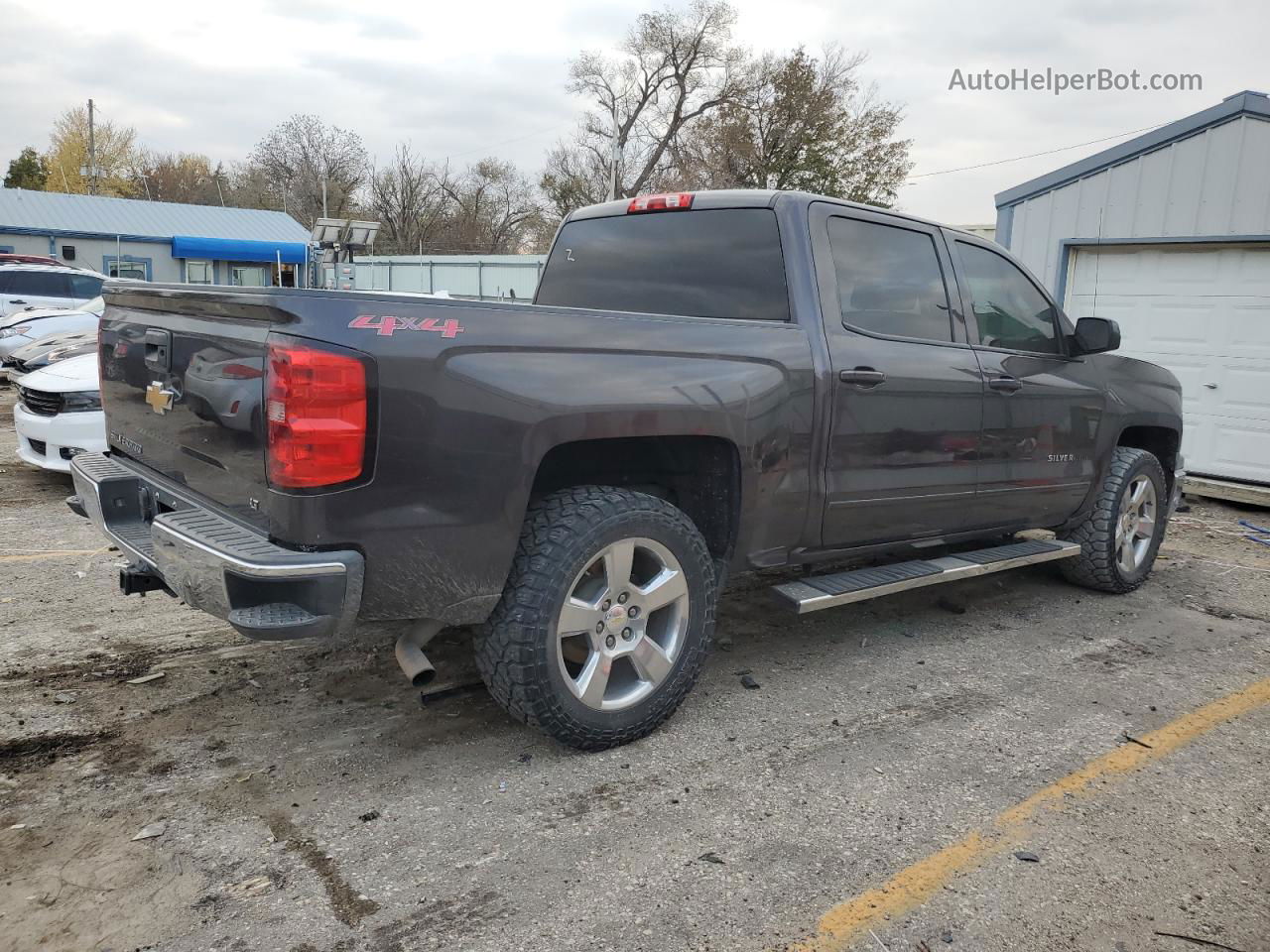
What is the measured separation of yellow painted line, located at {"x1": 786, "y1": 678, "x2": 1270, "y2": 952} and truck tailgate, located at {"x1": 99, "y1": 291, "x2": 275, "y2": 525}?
1926mm

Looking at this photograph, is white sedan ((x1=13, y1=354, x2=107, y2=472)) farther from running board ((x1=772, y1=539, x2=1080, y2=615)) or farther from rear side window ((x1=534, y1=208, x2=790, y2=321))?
running board ((x1=772, y1=539, x2=1080, y2=615))

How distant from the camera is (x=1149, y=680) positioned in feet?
13.8

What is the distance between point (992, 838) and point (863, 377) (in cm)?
175

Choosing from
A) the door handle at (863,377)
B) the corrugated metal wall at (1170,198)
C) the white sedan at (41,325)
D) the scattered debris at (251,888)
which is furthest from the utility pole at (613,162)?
the scattered debris at (251,888)

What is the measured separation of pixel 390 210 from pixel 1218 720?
2210 inches

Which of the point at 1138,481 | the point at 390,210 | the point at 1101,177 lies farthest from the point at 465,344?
the point at 390,210

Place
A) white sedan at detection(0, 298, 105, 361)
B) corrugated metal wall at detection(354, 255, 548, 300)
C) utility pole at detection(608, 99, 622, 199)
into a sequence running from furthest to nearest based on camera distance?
utility pole at detection(608, 99, 622, 199), corrugated metal wall at detection(354, 255, 548, 300), white sedan at detection(0, 298, 105, 361)

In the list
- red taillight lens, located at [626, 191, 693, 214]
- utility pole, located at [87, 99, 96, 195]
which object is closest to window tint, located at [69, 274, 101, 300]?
red taillight lens, located at [626, 191, 693, 214]

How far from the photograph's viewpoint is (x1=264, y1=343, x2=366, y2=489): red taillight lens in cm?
251

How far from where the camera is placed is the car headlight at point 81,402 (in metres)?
6.87

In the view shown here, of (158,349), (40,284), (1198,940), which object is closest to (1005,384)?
(1198,940)

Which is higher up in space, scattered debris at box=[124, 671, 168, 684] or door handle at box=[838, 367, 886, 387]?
door handle at box=[838, 367, 886, 387]

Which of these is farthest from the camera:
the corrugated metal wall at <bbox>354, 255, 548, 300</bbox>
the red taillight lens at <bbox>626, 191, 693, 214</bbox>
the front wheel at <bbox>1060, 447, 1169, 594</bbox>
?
the corrugated metal wall at <bbox>354, 255, 548, 300</bbox>

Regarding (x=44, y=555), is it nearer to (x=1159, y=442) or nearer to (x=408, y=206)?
(x=1159, y=442)
